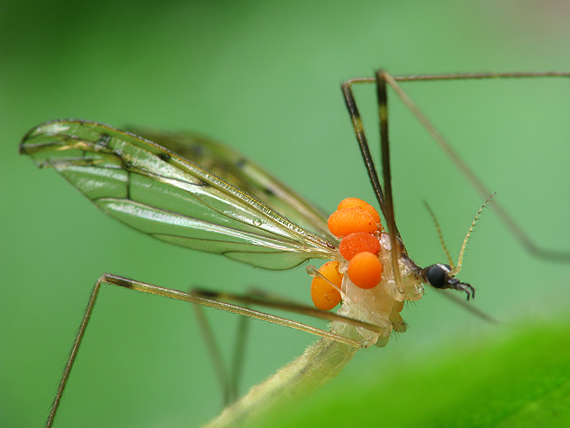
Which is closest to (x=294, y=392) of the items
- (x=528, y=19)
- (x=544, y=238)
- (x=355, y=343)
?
(x=355, y=343)

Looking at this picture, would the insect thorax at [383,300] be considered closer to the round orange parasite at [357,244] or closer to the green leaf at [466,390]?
the round orange parasite at [357,244]

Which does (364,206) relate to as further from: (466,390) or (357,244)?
(466,390)

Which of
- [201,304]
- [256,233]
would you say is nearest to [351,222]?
[256,233]

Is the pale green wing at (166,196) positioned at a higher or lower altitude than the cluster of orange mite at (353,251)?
higher

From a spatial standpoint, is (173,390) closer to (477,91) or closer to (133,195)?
(133,195)

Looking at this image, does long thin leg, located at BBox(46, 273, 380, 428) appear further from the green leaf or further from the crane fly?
the green leaf

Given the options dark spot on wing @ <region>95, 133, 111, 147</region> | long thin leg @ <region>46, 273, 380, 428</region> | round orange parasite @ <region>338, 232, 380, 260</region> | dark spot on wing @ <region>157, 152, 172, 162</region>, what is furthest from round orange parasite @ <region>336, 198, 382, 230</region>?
dark spot on wing @ <region>95, 133, 111, 147</region>

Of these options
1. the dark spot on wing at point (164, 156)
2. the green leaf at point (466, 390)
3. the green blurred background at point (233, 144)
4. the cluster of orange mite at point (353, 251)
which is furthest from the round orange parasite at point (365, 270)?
the green leaf at point (466, 390)
